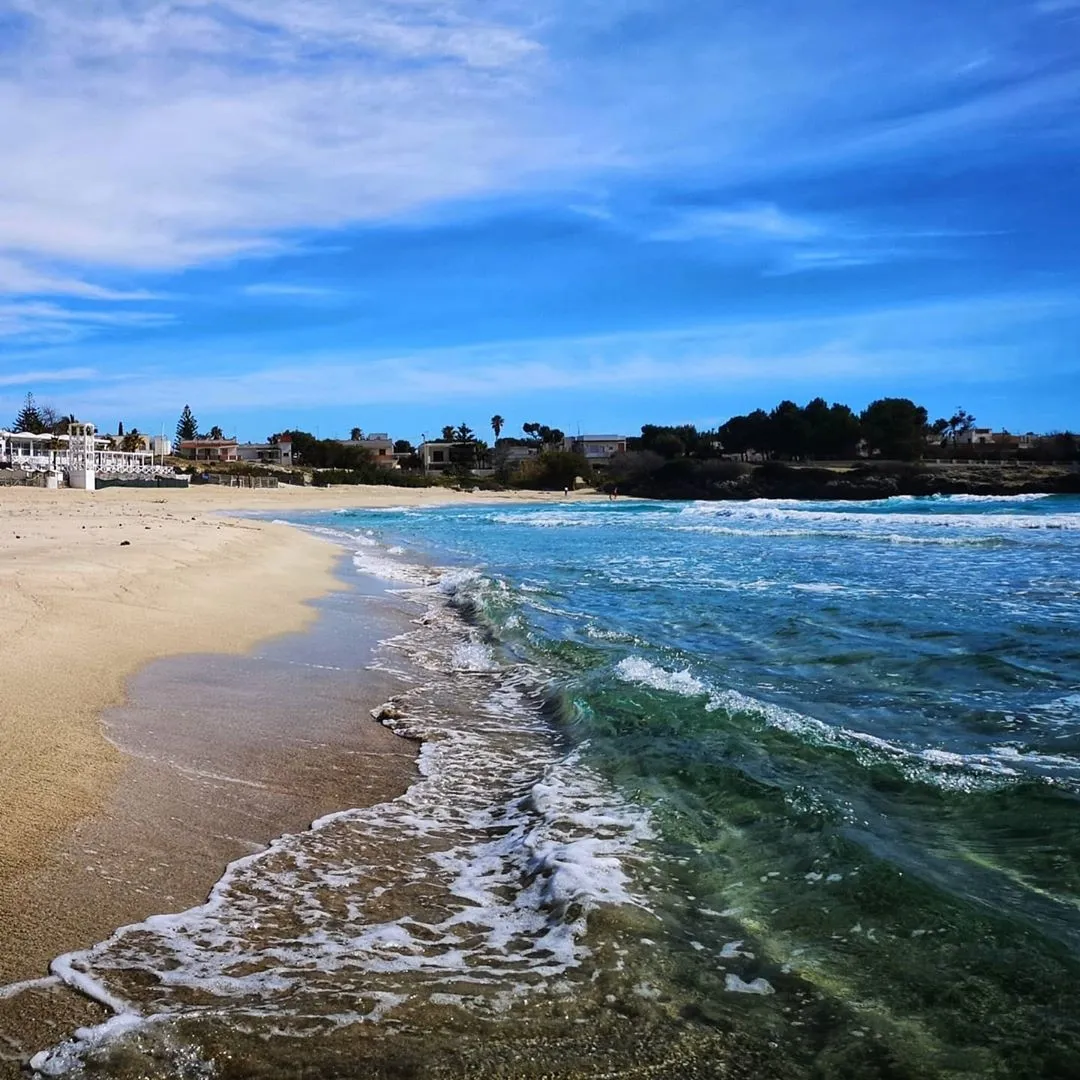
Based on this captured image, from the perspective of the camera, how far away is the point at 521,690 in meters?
8.55

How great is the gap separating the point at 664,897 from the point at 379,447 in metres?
136

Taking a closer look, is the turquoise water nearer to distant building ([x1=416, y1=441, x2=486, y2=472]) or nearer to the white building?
the white building

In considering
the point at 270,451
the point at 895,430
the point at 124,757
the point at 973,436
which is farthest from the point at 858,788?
the point at 973,436

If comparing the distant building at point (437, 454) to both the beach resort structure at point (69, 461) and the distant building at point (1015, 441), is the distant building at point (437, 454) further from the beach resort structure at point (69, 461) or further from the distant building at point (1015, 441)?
the distant building at point (1015, 441)

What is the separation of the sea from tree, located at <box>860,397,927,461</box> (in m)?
107

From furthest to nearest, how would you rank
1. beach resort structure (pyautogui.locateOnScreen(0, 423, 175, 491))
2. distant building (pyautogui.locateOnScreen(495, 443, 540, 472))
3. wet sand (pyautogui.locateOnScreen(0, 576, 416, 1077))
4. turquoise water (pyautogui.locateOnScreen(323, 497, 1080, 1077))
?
distant building (pyautogui.locateOnScreen(495, 443, 540, 472)), beach resort structure (pyautogui.locateOnScreen(0, 423, 175, 491)), wet sand (pyautogui.locateOnScreen(0, 576, 416, 1077)), turquoise water (pyautogui.locateOnScreen(323, 497, 1080, 1077))

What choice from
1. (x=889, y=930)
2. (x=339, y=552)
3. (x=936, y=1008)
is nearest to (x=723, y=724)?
(x=889, y=930)

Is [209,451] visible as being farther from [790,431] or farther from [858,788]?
[858,788]

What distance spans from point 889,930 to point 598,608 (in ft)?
33.2

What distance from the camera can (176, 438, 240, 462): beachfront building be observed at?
12744 centimetres

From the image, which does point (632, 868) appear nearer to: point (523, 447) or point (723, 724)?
point (723, 724)

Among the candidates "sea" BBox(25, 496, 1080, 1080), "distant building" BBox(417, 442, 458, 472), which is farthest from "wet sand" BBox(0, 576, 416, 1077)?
"distant building" BBox(417, 442, 458, 472)

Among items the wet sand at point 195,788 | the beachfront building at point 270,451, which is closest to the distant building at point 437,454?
the beachfront building at point 270,451

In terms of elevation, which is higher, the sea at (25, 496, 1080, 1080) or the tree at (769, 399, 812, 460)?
the tree at (769, 399, 812, 460)
